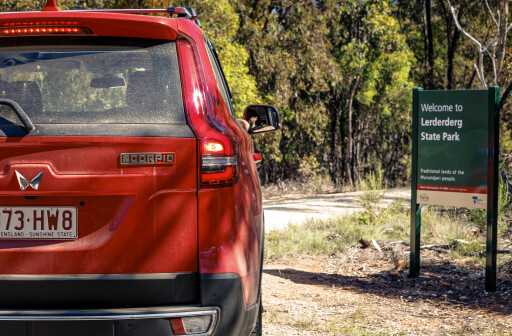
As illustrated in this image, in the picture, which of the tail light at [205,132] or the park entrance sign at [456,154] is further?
the park entrance sign at [456,154]

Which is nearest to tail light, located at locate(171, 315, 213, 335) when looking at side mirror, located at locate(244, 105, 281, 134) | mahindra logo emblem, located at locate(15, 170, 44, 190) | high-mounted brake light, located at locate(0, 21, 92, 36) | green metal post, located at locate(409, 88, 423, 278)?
mahindra logo emblem, located at locate(15, 170, 44, 190)

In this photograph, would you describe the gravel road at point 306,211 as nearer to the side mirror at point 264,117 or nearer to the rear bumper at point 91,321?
the side mirror at point 264,117

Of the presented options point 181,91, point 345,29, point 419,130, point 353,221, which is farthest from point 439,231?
point 345,29

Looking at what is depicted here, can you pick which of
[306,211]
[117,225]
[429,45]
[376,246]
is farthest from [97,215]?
[429,45]

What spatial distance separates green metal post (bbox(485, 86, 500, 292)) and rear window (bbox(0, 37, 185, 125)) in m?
4.26

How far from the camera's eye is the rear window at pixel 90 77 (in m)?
3.05

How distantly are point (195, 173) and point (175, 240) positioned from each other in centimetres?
31

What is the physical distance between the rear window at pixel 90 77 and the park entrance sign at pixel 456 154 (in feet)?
14.1

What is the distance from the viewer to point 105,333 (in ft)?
9.27

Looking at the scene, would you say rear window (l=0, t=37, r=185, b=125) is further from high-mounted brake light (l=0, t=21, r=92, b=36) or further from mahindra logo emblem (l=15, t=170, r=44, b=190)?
mahindra logo emblem (l=15, t=170, r=44, b=190)

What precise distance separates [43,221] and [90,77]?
728mm

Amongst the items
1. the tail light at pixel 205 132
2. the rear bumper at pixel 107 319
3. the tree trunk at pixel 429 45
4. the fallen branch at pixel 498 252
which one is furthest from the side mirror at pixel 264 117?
the tree trunk at pixel 429 45

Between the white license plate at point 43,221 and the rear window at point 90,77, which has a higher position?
the rear window at point 90,77

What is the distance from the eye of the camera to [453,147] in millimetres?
6773
